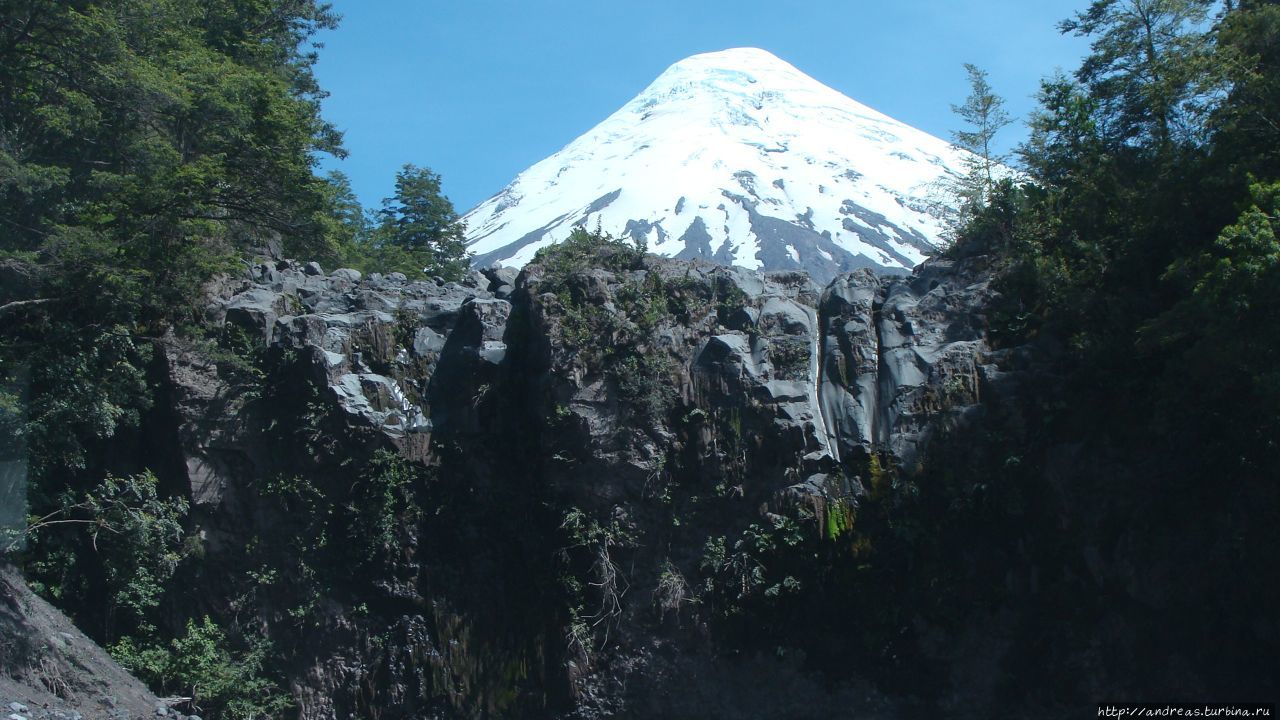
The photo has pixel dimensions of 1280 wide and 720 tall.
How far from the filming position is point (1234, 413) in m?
11.9

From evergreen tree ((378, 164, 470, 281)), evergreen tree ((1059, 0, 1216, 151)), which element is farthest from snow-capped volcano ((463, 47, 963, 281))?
→ evergreen tree ((1059, 0, 1216, 151))

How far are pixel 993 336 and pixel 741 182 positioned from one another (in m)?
57.6

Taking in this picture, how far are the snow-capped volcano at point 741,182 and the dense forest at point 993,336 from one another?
26956 millimetres

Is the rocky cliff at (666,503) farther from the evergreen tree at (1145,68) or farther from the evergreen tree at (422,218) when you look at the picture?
the evergreen tree at (422,218)

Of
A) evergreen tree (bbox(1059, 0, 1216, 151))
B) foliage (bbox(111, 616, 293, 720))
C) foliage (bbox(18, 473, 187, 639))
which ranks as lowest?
foliage (bbox(111, 616, 293, 720))

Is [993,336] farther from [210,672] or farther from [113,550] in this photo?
[113,550]

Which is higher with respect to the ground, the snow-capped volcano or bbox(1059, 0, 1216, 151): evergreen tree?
the snow-capped volcano

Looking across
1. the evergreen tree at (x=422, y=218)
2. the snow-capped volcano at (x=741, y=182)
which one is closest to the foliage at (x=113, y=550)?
the evergreen tree at (x=422, y=218)

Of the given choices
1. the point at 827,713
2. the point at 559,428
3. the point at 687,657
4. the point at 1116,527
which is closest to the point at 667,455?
the point at 559,428

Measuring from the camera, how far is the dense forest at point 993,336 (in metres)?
12.0

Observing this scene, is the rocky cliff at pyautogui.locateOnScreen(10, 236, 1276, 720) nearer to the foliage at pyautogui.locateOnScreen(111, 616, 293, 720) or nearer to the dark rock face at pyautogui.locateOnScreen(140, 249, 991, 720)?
the dark rock face at pyautogui.locateOnScreen(140, 249, 991, 720)

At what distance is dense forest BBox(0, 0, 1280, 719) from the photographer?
1200 centimetres

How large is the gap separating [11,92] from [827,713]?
56.3 ft

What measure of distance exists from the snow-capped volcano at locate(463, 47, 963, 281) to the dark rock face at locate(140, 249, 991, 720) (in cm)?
2827
